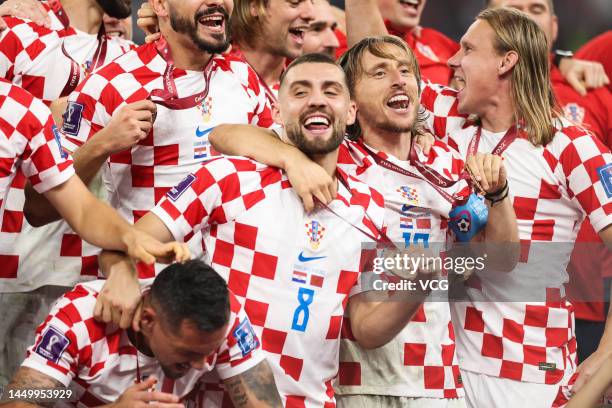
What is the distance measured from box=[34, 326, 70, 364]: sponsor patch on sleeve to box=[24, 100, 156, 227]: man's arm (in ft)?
2.37

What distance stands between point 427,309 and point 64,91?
68.8 inches

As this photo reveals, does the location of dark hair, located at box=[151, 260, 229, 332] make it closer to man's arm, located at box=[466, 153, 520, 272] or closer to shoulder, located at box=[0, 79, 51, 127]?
shoulder, located at box=[0, 79, 51, 127]

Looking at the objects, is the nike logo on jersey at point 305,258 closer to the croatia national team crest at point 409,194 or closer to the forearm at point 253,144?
the forearm at point 253,144

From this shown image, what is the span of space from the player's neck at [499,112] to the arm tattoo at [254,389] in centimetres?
158

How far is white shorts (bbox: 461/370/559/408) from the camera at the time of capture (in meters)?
3.98

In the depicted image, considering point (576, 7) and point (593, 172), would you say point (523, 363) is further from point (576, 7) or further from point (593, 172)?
point (576, 7)

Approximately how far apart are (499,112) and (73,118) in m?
1.67

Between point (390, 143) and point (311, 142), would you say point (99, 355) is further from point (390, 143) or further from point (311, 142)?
point (390, 143)

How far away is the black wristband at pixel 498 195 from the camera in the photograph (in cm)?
369

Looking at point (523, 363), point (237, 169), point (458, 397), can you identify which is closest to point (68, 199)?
point (237, 169)

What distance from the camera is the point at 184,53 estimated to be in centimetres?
390

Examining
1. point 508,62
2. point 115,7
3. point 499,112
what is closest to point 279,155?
point 499,112

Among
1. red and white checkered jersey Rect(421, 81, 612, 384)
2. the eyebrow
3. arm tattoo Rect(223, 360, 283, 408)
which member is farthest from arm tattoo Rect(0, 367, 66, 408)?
red and white checkered jersey Rect(421, 81, 612, 384)

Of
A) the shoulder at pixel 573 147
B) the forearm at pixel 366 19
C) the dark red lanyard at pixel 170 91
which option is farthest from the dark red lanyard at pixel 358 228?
the forearm at pixel 366 19
